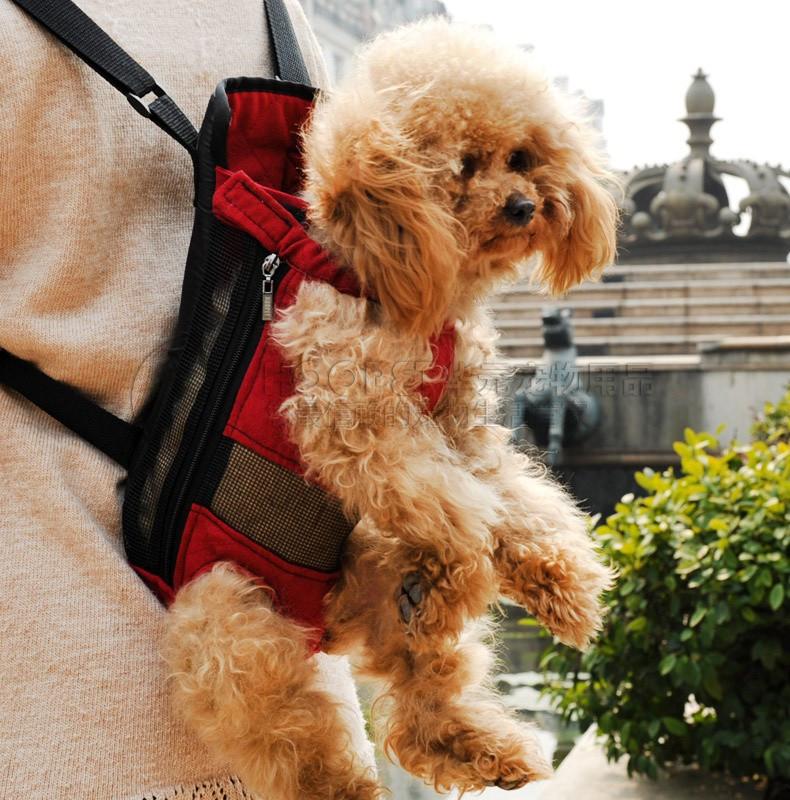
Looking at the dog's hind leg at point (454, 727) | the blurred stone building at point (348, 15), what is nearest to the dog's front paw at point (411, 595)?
the dog's hind leg at point (454, 727)

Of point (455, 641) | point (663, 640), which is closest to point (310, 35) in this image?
point (455, 641)

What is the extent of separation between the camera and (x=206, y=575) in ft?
5.06

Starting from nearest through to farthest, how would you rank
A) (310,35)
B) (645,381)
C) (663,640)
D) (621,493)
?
(310,35) < (663,640) < (645,381) < (621,493)

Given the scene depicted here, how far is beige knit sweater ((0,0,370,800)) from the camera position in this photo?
1.49 m

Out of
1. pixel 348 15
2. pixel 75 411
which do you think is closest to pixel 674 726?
pixel 75 411

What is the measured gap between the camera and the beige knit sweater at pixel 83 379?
149cm

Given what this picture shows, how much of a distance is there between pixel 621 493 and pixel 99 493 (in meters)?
10.2

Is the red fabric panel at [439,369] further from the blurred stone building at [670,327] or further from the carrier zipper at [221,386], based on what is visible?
the blurred stone building at [670,327]

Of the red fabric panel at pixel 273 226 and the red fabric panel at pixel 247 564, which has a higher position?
the red fabric panel at pixel 273 226

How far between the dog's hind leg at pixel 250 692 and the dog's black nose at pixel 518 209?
0.62 m

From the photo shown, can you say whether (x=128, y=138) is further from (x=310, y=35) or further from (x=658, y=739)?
(x=658, y=739)

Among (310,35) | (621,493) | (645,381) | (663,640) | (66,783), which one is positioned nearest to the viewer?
(66,783)

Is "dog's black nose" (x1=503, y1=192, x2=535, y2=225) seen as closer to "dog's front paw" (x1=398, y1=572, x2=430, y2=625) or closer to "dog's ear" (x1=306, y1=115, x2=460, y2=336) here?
"dog's ear" (x1=306, y1=115, x2=460, y2=336)

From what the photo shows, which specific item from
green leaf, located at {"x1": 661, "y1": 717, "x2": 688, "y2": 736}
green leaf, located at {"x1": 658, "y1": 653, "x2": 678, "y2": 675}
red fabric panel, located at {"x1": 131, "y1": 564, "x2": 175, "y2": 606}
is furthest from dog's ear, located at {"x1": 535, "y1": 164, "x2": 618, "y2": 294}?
green leaf, located at {"x1": 661, "y1": 717, "x2": 688, "y2": 736}
